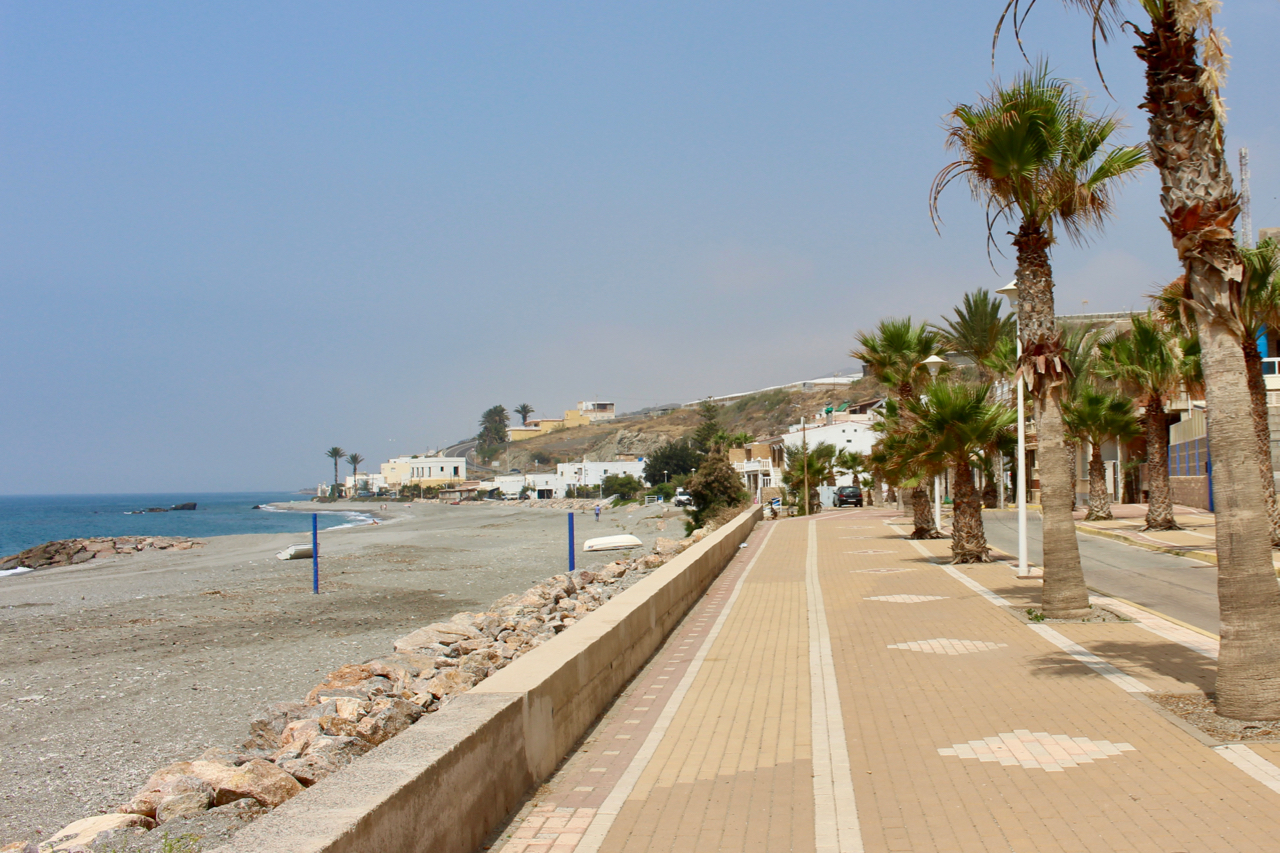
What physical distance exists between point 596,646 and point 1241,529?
184 inches

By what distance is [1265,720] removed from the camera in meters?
6.75

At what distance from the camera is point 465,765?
4.74 m

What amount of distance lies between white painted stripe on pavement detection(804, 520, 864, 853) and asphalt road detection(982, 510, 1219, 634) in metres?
4.99

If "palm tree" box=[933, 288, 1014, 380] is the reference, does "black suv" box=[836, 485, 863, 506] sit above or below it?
below

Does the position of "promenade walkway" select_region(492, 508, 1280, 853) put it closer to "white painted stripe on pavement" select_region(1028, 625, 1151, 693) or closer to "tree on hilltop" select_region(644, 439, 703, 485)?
"white painted stripe on pavement" select_region(1028, 625, 1151, 693)

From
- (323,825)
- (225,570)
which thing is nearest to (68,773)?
(323,825)

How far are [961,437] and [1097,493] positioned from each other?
14.5 m

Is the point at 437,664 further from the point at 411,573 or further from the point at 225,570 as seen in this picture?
the point at 225,570

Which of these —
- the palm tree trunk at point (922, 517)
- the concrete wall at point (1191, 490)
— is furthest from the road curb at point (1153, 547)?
the concrete wall at point (1191, 490)

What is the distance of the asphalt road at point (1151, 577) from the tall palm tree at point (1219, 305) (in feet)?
16.9

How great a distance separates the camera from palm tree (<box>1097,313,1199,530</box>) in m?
25.5

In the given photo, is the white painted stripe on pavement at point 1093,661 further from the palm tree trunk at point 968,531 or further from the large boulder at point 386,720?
the palm tree trunk at point 968,531

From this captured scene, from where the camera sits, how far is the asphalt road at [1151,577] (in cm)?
1357

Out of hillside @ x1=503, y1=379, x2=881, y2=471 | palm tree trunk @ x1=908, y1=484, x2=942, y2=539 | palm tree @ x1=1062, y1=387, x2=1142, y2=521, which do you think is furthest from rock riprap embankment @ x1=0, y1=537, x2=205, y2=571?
hillside @ x1=503, y1=379, x2=881, y2=471
